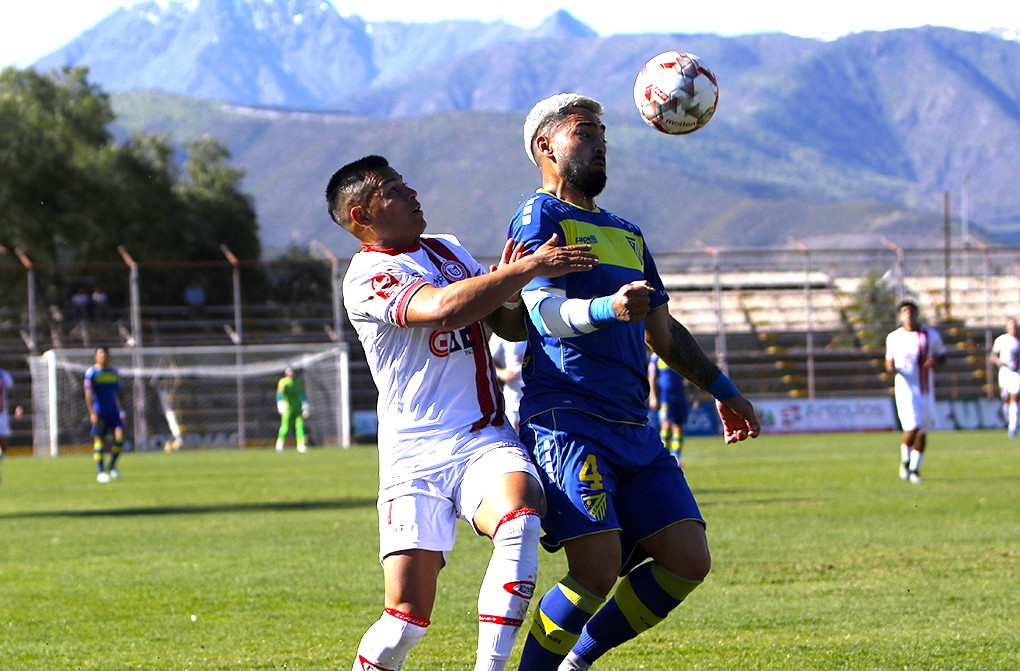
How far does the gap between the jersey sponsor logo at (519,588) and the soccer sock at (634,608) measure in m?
0.69

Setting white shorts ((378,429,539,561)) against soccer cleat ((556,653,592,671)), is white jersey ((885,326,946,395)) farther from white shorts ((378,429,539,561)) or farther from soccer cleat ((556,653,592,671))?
white shorts ((378,429,539,561))

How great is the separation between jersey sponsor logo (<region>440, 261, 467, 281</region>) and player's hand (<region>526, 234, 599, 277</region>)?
1.78 feet

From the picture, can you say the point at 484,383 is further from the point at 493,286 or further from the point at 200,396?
Answer: the point at 200,396

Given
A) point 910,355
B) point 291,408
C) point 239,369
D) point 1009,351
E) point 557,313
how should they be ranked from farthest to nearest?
1. point 239,369
2. point 291,408
3. point 1009,351
4. point 910,355
5. point 557,313

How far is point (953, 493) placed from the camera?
1598 cm

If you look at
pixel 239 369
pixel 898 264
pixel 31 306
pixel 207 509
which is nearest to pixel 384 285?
pixel 207 509

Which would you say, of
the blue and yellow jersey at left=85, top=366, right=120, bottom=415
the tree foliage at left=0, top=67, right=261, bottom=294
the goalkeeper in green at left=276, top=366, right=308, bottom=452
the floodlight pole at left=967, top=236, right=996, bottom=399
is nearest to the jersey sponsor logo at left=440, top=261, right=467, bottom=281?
the blue and yellow jersey at left=85, top=366, right=120, bottom=415

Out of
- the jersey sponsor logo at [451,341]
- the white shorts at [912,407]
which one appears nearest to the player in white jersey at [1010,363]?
the white shorts at [912,407]

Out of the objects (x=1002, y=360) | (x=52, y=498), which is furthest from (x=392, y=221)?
(x=1002, y=360)

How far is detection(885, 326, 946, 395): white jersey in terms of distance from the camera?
58.5 feet

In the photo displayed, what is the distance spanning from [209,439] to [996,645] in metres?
33.6

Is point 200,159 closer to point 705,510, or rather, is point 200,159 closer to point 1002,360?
point 1002,360

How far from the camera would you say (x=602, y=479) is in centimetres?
530

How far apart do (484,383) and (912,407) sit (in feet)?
43.6
